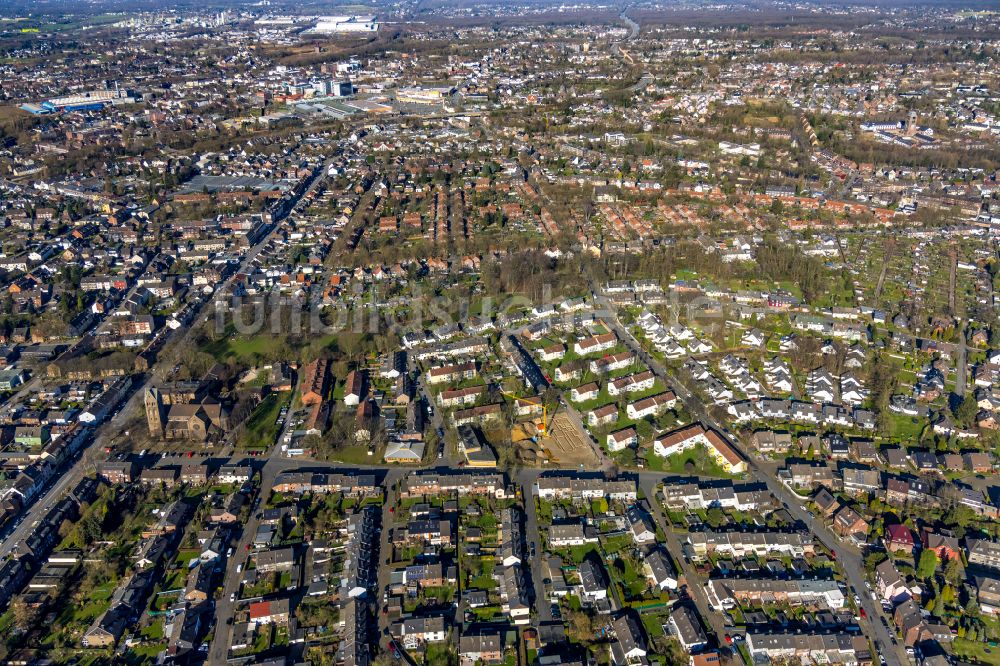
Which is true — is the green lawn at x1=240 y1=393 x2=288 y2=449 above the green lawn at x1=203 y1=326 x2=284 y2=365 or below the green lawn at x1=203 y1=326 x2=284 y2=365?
below

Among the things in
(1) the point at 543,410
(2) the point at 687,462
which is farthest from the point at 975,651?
(1) the point at 543,410

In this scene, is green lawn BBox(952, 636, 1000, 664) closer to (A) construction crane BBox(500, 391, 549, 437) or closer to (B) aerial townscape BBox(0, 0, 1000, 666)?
(B) aerial townscape BBox(0, 0, 1000, 666)

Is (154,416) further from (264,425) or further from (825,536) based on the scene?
(825,536)

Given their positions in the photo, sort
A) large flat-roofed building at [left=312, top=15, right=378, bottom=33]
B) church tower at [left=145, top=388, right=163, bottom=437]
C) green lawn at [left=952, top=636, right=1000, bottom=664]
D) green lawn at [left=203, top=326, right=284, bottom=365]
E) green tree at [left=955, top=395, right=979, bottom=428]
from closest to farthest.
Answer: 1. green lawn at [left=952, top=636, right=1000, bottom=664]
2. church tower at [left=145, top=388, right=163, bottom=437]
3. green tree at [left=955, top=395, right=979, bottom=428]
4. green lawn at [left=203, top=326, right=284, bottom=365]
5. large flat-roofed building at [left=312, top=15, right=378, bottom=33]

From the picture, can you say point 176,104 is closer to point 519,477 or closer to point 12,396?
point 12,396

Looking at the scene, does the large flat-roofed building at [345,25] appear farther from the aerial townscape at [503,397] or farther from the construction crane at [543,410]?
the construction crane at [543,410]

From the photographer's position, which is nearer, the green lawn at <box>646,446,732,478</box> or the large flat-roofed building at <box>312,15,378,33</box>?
the green lawn at <box>646,446,732,478</box>

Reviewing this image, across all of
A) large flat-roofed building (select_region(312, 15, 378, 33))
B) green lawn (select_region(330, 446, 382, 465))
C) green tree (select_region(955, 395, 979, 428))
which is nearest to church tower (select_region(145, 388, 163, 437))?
green lawn (select_region(330, 446, 382, 465))

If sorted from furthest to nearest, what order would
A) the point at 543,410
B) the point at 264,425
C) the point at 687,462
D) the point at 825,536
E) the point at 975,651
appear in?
the point at 543,410
the point at 264,425
the point at 687,462
the point at 825,536
the point at 975,651

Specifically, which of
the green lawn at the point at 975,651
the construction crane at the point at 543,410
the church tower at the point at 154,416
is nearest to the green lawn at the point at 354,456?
the construction crane at the point at 543,410
